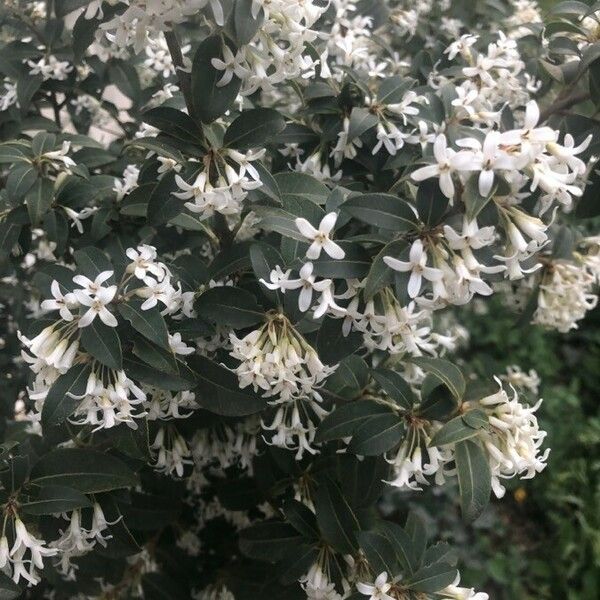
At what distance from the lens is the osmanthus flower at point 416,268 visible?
0.92 m

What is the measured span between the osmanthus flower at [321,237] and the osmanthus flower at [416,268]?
78 mm

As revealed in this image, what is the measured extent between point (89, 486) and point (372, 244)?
62 cm

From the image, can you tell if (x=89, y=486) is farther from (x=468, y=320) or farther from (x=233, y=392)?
(x=468, y=320)

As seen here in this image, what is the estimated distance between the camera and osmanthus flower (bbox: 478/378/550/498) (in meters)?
1.11

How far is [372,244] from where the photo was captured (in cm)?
108

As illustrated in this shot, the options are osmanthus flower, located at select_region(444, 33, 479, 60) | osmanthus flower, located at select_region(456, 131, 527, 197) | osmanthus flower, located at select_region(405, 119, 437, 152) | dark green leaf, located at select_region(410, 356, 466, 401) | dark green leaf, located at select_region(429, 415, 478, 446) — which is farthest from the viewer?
osmanthus flower, located at select_region(444, 33, 479, 60)

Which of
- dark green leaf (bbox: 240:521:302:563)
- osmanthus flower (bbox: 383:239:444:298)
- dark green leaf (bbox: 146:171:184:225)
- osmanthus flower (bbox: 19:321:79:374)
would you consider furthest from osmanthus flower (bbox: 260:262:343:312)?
dark green leaf (bbox: 240:521:302:563)

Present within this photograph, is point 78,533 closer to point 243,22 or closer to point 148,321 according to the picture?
point 148,321

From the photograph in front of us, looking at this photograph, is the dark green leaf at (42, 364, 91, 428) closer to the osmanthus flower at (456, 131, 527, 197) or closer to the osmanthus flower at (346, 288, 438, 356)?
the osmanthus flower at (346, 288, 438, 356)

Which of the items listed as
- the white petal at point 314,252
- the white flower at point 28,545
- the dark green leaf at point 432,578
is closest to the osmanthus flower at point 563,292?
the dark green leaf at point 432,578

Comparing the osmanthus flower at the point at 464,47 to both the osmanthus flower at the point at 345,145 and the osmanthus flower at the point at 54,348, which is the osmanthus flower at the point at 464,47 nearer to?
the osmanthus flower at the point at 345,145

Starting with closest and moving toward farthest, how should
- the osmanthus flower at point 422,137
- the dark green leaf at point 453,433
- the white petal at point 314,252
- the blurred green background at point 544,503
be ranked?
the white petal at point 314,252, the dark green leaf at point 453,433, the osmanthus flower at point 422,137, the blurred green background at point 544,503

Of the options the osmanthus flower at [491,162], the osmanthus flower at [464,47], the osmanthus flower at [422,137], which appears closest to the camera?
the osmanthus flower at [491,162]

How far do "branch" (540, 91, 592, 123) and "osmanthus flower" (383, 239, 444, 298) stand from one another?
666 mm
